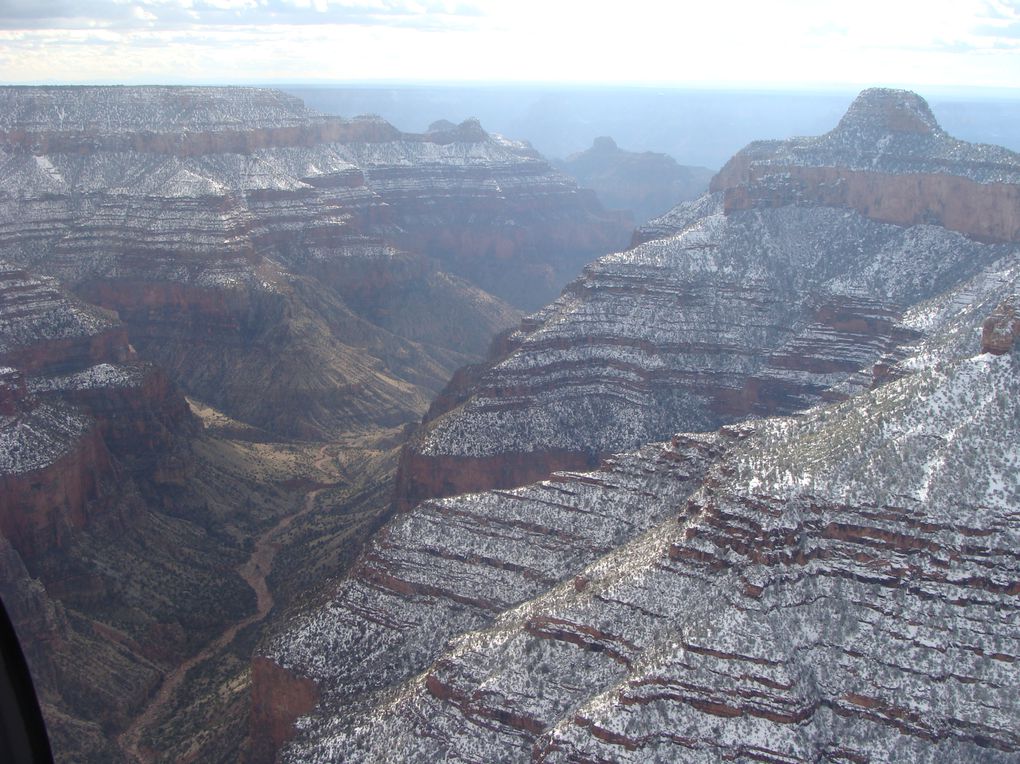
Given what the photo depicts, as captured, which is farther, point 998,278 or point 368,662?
point 998,278

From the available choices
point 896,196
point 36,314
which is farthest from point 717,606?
point 896,196

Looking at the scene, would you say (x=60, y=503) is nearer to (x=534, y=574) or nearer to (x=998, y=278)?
(x=534, y=574)

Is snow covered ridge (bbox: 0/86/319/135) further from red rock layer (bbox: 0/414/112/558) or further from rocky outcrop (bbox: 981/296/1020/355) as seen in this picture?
rocky outcrop (bbox: 981/296/1020/355)

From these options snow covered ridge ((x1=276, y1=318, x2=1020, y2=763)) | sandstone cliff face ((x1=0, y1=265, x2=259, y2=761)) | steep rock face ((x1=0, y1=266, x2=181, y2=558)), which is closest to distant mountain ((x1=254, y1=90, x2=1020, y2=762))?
snow covered ridge ((x1=276, y1=318, x2=1020, y2=763))

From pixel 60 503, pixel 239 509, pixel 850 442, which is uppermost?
pixel 850 442

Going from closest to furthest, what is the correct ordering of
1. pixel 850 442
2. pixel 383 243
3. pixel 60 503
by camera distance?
pixel 850 442
pixel 60 503
pixel 383 243

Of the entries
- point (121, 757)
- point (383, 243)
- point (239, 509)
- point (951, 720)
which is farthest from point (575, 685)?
point (383, 243)

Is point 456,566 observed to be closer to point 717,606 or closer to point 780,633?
point 717,606
